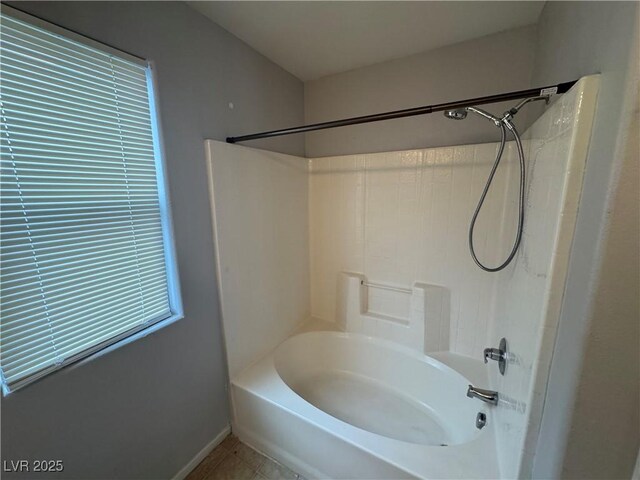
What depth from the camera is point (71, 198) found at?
959 millimetres

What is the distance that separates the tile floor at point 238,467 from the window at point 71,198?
3.20 ft

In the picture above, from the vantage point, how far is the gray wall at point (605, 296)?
544 mm

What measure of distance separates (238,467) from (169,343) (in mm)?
884

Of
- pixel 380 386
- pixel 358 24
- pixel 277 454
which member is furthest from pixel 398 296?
pixel 358 24

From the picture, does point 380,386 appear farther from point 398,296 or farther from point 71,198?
point 71,198

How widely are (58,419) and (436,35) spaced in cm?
267

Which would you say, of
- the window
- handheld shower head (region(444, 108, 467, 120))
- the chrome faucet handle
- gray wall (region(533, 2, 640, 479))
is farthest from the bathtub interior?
handheld shower head (region(444, 108, 467, 120))

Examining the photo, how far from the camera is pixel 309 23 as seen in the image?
1.46 metres

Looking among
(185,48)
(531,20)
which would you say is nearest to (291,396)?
(185,48)

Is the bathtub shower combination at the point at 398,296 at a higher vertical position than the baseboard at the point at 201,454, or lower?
higher

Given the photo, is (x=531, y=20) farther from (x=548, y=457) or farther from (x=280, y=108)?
(x=548, y=457)

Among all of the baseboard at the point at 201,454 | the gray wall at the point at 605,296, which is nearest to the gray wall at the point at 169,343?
the baseboard at the point at 201,454

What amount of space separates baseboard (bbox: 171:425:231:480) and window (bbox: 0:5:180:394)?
91 centimetres

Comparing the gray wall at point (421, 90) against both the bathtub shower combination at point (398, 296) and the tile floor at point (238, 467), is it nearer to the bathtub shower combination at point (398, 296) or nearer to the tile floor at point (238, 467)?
the bathtub shower combination at point (398, 296)
